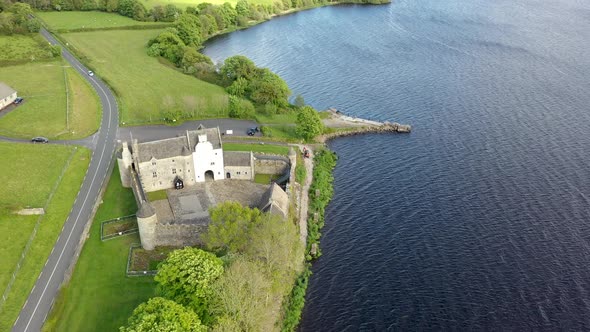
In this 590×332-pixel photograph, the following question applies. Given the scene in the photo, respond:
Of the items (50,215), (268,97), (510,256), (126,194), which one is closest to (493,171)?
(510,256)

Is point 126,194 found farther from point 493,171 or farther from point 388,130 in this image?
point 493,171

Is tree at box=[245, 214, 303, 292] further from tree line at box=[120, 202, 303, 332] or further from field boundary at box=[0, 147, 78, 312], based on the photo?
field boundary at box=[0, 147, 78, 312]

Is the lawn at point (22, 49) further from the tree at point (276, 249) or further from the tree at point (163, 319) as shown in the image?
the tree at point (163, 319)

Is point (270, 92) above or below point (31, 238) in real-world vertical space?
above

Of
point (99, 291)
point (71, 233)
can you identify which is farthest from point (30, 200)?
point (99, 291)

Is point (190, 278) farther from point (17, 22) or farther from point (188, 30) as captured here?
point (17, 22)

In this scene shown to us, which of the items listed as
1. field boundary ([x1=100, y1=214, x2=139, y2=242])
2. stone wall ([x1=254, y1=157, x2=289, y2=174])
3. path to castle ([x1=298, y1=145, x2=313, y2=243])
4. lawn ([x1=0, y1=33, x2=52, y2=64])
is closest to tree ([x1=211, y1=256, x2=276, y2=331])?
path to castle ([x1=298, y1=145, x2=313, y2=243])
